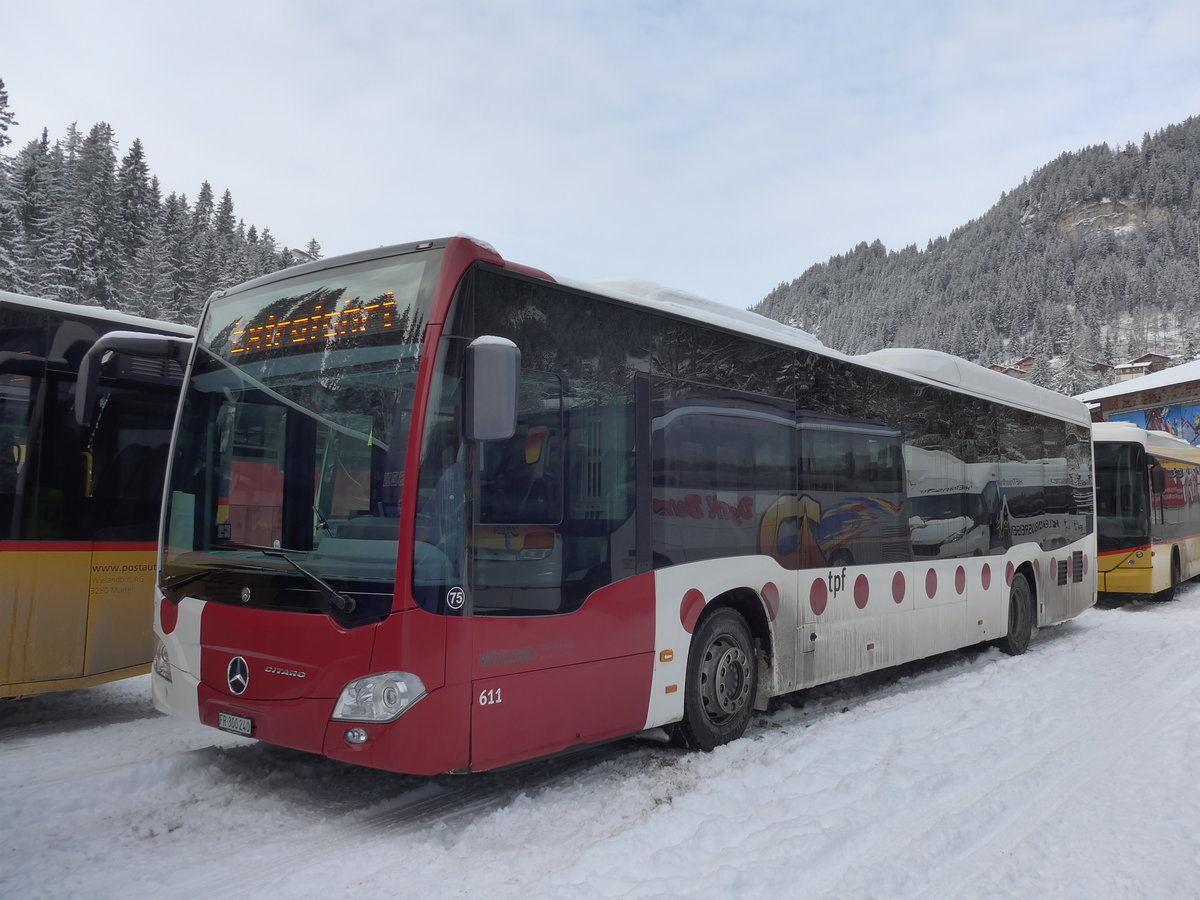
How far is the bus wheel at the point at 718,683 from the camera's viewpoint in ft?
19.8

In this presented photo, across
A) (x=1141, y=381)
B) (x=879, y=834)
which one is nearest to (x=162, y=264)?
Result: (x=1141, y=381)

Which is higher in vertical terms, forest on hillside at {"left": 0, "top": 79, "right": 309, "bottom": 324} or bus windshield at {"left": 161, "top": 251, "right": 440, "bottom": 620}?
forest on hillside at {"left": 0, "top": 79, "right": 309, "bottom": 324}

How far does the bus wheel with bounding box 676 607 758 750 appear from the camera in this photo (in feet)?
19.8

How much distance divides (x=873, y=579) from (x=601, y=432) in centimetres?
377

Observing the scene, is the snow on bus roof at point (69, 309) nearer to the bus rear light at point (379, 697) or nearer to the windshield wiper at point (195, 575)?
the windshield wiper at point (195, 575)

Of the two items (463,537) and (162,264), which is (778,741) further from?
(162,264)

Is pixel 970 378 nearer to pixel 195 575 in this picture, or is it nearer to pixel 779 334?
pixel 779 334

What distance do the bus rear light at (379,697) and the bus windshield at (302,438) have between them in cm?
35

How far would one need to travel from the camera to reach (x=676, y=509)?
231 inches

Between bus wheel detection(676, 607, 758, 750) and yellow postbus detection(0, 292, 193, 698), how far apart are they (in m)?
4.17

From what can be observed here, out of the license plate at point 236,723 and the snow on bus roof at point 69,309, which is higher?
the snow on bus roof at point 69,309

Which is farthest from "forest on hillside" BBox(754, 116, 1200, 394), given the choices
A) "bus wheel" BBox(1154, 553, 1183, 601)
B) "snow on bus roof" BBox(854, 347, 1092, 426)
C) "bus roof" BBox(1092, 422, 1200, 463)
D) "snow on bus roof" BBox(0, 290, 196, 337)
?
"snow on bus roof" BBox(0, 290, 196, 337)

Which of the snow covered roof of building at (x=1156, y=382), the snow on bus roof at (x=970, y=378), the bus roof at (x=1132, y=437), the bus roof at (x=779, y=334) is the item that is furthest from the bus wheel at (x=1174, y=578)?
the snow covered roof of building at (x=1156, y=382)

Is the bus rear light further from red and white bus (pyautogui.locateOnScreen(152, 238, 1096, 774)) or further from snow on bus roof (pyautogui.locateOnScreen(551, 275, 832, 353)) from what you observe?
snow on bus roof (pyautogui.locateOnScreen(551, 275, 832, 353))
